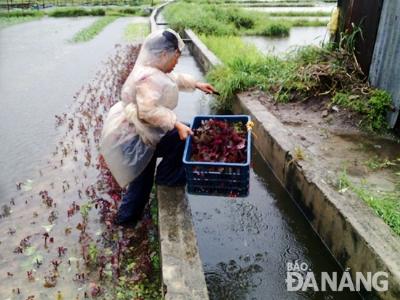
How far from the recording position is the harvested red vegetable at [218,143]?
3.39m

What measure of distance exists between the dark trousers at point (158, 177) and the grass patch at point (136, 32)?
1143 cm

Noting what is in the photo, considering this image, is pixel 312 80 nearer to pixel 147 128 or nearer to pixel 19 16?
pixel 147 128

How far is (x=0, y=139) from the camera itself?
19.9ft

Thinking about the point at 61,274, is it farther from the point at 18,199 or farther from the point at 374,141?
the point at 374,141

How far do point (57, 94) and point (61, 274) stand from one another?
5.77 meters

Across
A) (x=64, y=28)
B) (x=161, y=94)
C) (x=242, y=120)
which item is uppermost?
(x=161, y=94)

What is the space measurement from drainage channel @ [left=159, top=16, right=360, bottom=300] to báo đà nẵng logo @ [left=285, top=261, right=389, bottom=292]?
25 mm

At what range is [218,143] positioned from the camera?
11.3 feet

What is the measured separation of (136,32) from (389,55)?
12.3 meters

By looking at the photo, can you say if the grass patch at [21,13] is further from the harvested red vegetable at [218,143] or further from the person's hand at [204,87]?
the harvested red vegetable at [218,143]

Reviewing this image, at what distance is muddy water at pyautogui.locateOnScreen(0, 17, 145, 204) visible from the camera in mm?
5531

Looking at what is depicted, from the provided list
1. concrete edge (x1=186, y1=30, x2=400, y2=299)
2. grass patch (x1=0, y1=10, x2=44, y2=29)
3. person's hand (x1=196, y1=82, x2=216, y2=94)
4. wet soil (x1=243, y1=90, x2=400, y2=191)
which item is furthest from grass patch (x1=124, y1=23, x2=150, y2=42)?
person's hand (x1=196, y1=82, x2=216, y2=94)

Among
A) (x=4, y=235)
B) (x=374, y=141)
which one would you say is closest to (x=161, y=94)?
(x=4, y=235)

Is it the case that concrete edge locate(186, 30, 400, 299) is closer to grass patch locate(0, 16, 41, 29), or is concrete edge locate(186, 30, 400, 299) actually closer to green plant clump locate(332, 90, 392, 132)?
green plant clump locate(332, 90, 392, 132)
